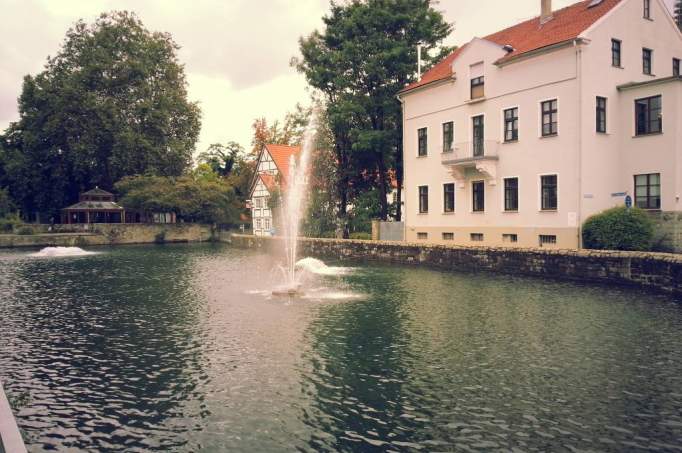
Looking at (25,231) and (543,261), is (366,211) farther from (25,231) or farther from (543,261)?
(25,231)

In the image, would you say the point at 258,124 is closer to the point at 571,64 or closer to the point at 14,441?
the point at 571,64

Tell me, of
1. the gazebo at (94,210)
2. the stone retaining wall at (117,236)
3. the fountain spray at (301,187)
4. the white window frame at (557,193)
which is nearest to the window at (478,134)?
the white window frame at (557,193)

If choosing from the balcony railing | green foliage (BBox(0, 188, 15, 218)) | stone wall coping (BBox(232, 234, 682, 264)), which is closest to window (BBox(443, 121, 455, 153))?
the balcony railing

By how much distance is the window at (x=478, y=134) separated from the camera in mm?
33259

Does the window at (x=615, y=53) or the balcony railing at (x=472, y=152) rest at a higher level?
the window at (x=615, y=53)

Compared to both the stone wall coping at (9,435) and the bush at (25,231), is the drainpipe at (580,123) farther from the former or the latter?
the bush at (25,231)

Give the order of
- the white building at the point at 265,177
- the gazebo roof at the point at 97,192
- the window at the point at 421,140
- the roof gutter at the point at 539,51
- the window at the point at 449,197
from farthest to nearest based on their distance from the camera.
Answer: the gazebo roof at the point at 97,192
the white building at the point at 265,177
the window at the point at 421,140
the window at the point at 449,197
the roof gutter at the point at 539,51

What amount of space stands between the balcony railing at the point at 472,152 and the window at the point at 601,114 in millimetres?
5487

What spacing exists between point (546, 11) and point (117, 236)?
50.5 meters

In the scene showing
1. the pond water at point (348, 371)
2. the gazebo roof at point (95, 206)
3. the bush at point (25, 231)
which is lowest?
the pond water at point (348, 371)

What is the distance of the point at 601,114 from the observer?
29.0 metres

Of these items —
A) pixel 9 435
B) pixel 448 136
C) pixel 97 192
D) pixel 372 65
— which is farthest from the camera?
pixel 97 192

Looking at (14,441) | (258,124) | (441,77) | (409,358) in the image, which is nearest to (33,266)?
(441,77)

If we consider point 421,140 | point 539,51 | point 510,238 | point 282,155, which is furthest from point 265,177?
point 539,51
